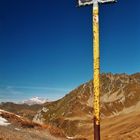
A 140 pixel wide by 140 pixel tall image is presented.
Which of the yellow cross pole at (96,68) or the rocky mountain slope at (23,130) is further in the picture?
the rocky mountain slope at (23,130)

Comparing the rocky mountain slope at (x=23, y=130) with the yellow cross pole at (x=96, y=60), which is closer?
the yellow cross pole at (x=96, y=60)

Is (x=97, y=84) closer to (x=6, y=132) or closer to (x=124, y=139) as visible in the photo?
(x=6, y=132)

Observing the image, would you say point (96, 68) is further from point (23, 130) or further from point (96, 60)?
point (23, 130)

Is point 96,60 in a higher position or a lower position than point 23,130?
higher

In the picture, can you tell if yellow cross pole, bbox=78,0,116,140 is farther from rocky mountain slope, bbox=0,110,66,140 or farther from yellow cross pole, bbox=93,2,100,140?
rocky mountain slope, bbox=0,110,66,140

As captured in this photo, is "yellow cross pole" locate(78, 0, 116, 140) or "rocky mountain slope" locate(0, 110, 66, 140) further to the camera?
"rocky mountain slope" locate(0, 110, 66, 140)

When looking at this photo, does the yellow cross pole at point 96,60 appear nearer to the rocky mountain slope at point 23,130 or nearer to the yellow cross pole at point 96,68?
the yellow cross pole at point 96,68

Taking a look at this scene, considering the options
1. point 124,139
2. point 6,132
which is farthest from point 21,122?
point 124,139

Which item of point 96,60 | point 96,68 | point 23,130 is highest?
point 96,60

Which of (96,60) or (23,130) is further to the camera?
(23,130)

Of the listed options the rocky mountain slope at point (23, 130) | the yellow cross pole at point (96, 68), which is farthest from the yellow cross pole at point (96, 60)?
the rocky mountain slope at point (23, 130)

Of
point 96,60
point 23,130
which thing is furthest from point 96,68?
point 23,130

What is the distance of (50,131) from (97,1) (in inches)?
889

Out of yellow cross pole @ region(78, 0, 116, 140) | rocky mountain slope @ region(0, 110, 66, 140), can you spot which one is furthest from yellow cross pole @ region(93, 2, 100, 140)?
rocky mountain slope @ region(0, 110, 66, 140)
